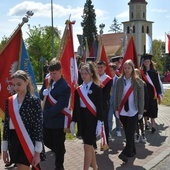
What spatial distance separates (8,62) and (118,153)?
9.86ft

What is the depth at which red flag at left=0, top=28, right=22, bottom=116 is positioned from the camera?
7625 mm

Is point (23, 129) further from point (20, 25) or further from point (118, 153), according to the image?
point (118, 153)

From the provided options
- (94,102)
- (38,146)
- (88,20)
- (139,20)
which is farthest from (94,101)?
(139,20)

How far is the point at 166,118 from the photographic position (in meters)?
13.9

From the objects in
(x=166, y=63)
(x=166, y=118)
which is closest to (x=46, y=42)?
(x=166, y=63)

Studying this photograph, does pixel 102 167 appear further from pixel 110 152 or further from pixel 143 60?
pixel 143 60

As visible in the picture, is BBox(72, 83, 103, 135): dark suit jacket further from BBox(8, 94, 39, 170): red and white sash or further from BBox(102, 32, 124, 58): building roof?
BBox(102, 32, 124, 58): building roof

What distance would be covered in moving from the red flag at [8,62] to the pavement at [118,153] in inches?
52.3

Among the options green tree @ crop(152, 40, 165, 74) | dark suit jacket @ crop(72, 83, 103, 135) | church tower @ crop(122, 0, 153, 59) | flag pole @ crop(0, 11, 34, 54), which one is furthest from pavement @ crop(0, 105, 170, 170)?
church tower @ crop(122, 0, 153, 59)

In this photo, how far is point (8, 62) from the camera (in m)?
7.79

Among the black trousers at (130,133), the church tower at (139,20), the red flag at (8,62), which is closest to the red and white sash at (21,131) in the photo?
the red flag at (8,62)

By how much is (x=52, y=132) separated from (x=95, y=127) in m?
0.85

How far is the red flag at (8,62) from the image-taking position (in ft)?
25.0

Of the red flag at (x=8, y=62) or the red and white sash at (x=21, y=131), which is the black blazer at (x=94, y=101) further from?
the red and white sash at (x=21, y=131)
